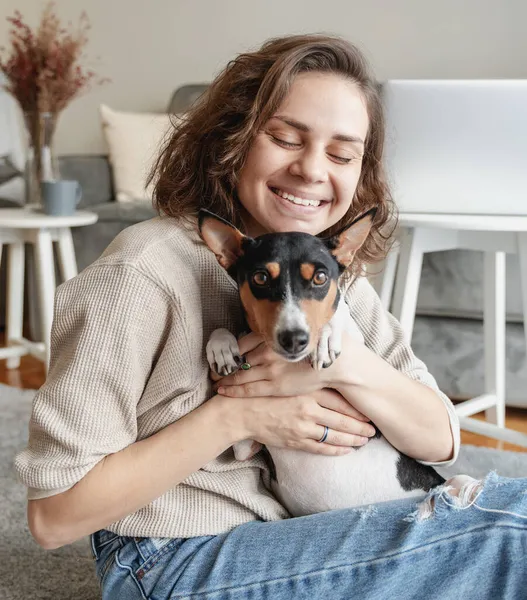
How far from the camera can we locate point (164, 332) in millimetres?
1147

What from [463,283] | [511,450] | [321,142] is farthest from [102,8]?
[321,142]

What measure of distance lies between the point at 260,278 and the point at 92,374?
0.28 meters

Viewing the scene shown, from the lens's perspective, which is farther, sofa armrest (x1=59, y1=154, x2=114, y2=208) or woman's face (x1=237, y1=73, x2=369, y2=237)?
sofa armrest (x1=59, y1=154, x2=114, y2=208)

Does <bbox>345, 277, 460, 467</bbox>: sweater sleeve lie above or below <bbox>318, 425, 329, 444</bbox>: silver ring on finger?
above

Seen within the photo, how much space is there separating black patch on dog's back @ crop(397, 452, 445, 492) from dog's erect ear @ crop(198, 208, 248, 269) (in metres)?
Answer: 0.45

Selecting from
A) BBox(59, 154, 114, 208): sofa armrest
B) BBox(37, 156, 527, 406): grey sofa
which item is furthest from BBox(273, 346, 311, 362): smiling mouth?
BBox(59, 154, 114, 208): sofa armrest

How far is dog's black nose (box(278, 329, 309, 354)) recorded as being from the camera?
1064mm

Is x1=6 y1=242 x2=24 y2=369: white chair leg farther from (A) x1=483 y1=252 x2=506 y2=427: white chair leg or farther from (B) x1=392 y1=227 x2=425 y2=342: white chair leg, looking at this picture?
(A) x1=483 y1=252 x2=506 y2=427: white chair leg

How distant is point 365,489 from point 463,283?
1766 millimetres

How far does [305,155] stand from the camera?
1243 millimetres

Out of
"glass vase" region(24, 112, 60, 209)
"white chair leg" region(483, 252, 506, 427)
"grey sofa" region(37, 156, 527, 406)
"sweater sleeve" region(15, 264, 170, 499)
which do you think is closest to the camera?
"sweater sleeve" region(15, 264, 170, 499)

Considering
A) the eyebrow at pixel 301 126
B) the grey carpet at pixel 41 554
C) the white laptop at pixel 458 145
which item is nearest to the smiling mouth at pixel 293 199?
the eyebrow at pixel 301 126

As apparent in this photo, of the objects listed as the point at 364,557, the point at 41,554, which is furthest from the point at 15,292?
the point at 364,557

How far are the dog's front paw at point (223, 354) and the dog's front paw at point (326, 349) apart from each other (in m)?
0.12
